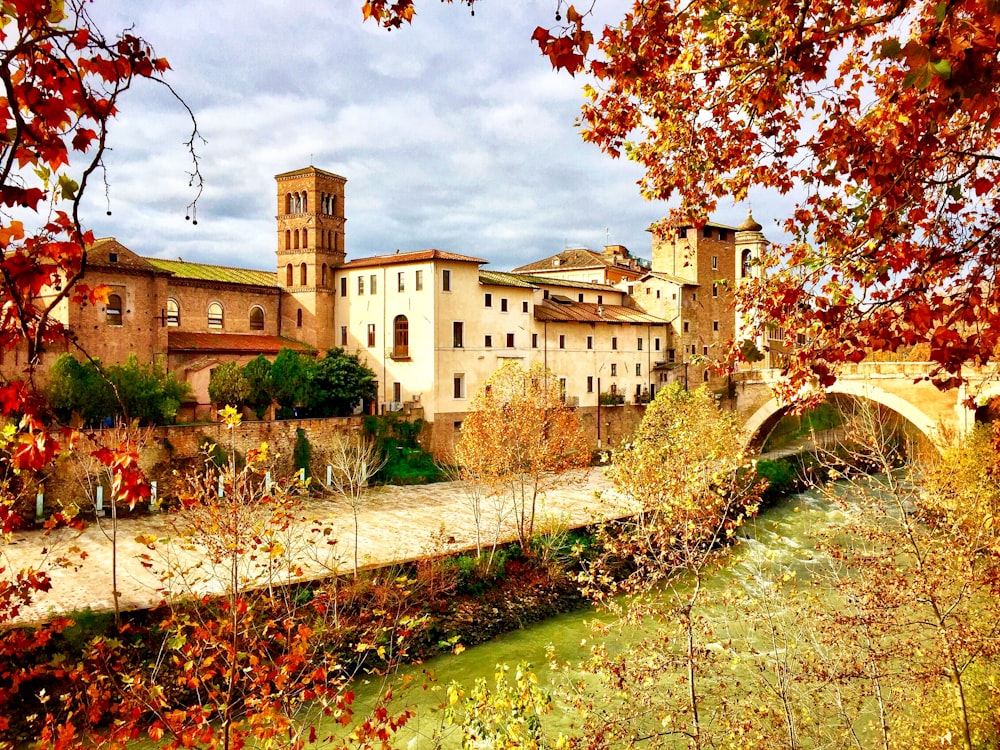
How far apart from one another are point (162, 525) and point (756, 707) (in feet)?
53.6

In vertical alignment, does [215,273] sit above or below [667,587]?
above

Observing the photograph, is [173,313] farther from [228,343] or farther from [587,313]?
[587,313]

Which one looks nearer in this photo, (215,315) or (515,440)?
(515,440)

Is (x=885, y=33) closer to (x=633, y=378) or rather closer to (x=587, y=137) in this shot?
(x=587, y=137)

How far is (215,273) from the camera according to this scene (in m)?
31.7

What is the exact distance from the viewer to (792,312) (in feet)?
14.2

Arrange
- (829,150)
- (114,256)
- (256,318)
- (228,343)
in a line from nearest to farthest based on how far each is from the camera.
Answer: (829,150), (114,256), (228,343), (256,318)

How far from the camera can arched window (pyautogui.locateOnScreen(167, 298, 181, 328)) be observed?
2891 centimetres

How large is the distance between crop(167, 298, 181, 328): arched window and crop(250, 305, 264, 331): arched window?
3553 mm

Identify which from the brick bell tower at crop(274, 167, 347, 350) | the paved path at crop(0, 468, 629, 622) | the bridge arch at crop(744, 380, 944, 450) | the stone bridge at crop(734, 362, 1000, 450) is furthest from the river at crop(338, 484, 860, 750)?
the brick bell tower at crop(274, 167, 347, 350)

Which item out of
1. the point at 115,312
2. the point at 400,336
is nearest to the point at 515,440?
the point at 400,336

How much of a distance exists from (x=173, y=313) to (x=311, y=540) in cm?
2208

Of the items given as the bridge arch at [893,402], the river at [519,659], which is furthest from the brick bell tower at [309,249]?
the river at [519,659]

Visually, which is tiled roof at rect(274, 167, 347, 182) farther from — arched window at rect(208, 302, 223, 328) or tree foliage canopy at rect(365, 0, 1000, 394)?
tree foliage canopy at rect(365, 0, 1000, 394)
